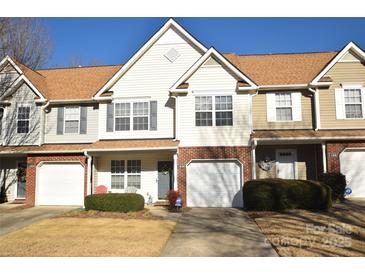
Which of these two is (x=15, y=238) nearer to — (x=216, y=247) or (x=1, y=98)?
(x=216, y=247)

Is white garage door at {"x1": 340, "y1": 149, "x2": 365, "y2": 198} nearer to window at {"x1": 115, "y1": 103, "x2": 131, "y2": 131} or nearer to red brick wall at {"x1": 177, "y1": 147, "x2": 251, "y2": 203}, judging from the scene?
red brick wall at {"x1": 177, "y1": 147, "x2": 251, "y2": 203}

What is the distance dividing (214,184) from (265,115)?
5132 millimetres

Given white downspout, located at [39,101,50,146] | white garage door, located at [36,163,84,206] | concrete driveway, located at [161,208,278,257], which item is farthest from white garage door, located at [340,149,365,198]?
white downspout, located at [39,101,50,146]

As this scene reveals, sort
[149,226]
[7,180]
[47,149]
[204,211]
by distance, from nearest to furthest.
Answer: [149,226]
[204,211]
[47,149]
[7,180]

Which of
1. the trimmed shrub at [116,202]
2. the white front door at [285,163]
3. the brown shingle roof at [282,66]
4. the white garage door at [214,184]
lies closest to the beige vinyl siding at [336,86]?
the brown shingle roof at [282,66]

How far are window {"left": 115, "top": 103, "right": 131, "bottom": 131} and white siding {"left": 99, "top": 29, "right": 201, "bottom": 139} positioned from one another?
37 centimetres

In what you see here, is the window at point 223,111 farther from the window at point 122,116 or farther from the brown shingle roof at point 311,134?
the window at point 122,116

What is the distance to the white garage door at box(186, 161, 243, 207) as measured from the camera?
16.8m

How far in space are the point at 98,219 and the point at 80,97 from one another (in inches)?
360

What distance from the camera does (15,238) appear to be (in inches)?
409

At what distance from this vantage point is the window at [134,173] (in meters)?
18.7

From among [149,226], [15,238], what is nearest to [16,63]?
[15,238]

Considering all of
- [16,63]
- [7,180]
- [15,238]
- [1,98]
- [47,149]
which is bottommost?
[15,238]

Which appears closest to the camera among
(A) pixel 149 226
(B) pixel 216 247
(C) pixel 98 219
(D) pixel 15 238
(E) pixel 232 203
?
(B) pixel 216 247
